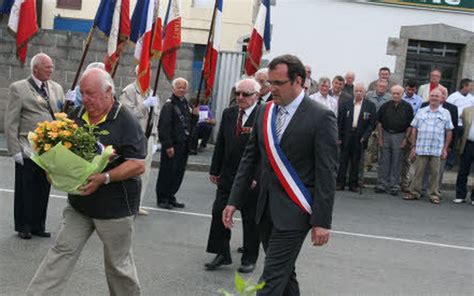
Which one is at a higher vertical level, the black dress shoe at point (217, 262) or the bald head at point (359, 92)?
the bald head at point (359, 92)

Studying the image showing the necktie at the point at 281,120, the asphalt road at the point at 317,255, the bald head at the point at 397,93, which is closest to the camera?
the necktie at the point at 281,120

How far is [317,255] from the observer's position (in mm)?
7164

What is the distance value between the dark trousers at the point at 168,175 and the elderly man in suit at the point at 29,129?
7.23 feet

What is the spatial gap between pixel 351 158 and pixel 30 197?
6.58m

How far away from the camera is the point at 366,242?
8023 mm

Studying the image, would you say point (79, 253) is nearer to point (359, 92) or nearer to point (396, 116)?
point (359, 92)

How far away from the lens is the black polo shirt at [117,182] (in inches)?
176

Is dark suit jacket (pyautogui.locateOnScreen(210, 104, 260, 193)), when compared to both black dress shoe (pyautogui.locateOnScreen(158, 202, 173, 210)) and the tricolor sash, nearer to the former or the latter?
the tricolor sash

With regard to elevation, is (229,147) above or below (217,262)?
above

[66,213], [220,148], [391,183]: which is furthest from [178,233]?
[391,183]

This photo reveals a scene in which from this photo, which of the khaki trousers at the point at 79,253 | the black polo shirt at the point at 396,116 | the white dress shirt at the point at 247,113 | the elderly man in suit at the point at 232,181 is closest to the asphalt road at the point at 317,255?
the elderly man in suit at the point at 232,181

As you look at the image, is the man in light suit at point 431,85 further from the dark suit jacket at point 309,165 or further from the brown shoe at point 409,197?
the dark suit jacket at point 309,165

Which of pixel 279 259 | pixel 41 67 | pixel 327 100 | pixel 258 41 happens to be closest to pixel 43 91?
pixel 41 67

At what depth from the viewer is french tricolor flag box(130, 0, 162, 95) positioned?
8.49 meters
